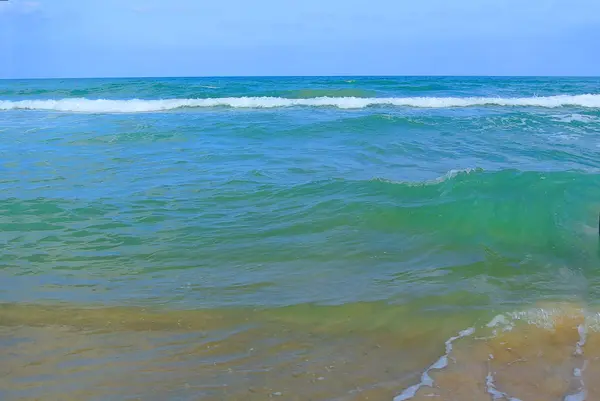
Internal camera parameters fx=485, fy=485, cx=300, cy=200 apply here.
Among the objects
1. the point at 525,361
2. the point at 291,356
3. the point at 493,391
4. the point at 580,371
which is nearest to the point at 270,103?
the point at 291,356

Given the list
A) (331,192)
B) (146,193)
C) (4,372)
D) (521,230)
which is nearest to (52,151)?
(146,193)

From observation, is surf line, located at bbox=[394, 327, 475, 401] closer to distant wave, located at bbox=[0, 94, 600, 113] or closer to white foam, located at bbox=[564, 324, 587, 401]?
white foam, located at bbox=[564, 324, 587, 401]

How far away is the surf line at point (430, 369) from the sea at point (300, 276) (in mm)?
15

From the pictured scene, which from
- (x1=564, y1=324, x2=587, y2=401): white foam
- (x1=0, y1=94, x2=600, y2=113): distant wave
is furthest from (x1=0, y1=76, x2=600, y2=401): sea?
(x1=0, y1=94, x2=600, y2=113): distant wave

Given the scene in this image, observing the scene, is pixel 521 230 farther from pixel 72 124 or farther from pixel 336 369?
pixel 72 124

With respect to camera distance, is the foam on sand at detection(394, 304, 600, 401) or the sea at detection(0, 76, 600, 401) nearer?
the foam on sand at detection(394, 304, 600, 401)

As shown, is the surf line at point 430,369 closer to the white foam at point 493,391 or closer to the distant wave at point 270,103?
the white foam at point 493,391

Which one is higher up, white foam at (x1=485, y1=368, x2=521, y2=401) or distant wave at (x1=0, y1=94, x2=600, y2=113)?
distant wave at (x1=0, y1=94, x2=600, y2=113)

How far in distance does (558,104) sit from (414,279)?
2163cm

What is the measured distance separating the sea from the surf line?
0.01m

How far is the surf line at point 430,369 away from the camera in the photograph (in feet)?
9.34

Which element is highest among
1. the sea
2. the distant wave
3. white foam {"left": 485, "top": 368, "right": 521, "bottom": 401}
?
the distant wave

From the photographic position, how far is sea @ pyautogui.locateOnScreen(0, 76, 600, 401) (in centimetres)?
305

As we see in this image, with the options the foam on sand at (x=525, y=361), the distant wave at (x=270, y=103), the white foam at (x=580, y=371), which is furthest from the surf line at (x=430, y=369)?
the distant wave at (x=270, y=103)
